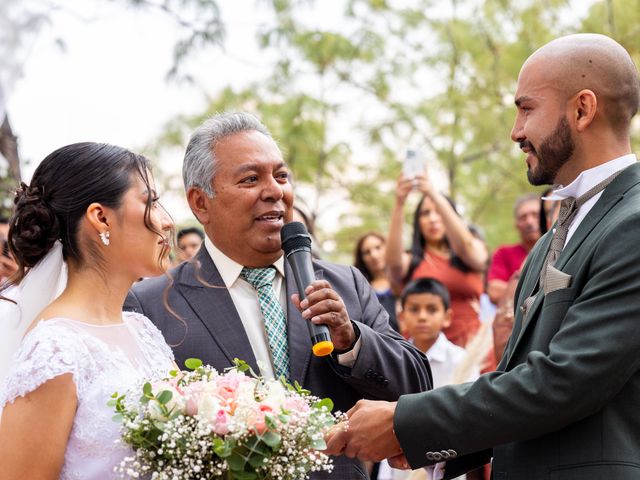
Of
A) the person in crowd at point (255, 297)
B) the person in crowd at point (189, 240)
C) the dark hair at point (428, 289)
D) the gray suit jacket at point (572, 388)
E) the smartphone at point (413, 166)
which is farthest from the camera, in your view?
the person in crowd at point (189, 240)

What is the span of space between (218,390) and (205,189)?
148cm

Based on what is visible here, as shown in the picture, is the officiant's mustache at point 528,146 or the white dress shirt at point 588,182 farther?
the officiant's mustache at point 528,146

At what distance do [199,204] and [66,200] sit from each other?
33.9 inches

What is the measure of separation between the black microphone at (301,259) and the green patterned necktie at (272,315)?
31 cm

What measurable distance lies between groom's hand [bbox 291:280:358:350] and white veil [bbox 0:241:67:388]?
39.7 inches

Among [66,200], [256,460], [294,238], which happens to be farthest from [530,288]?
[66,200]

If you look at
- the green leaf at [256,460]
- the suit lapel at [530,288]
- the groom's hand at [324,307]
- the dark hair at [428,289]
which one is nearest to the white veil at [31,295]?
the groom's hand at [324,307]

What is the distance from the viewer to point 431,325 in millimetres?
7789

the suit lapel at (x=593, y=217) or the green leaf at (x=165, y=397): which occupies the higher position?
the suit lapel at (x=593, y=217)

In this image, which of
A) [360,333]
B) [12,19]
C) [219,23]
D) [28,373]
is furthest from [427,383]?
[219,23]

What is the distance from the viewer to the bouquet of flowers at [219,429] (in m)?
3.10

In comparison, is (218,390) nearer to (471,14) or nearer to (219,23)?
(219,23)

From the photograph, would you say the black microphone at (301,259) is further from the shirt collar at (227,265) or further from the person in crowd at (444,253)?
the person in crowd at (444,253)

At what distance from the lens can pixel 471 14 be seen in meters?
16.3
